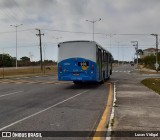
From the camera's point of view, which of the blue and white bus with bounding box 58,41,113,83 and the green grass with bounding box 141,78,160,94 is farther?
the blue and white bus with bounding box 58,41,113,83

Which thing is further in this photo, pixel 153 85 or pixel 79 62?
pixel 153 85

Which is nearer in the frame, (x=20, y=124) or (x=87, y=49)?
(x=20, y=124)

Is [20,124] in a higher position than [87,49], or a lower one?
lower

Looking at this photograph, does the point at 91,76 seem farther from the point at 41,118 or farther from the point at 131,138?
the point at 131,138

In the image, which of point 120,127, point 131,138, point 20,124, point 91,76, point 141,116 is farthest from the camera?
point 91,76

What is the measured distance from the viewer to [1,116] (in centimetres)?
1138

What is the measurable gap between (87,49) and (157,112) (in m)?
13.5

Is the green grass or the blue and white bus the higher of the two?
the blue and white bus

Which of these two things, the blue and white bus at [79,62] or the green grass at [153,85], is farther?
the blue and white bus at [79,62]

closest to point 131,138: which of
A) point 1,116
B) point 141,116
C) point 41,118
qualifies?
point 141,116

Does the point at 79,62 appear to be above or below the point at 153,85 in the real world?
above

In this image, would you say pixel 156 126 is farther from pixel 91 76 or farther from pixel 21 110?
pixel 91 76

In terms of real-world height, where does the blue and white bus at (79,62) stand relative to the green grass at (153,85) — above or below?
above

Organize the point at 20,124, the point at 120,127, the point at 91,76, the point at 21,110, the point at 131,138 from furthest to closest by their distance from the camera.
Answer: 1. the point at 91,76
2. the point at 21,110
3. the point at 20,124
4. the point at 120,127
5. the point at 131,138
